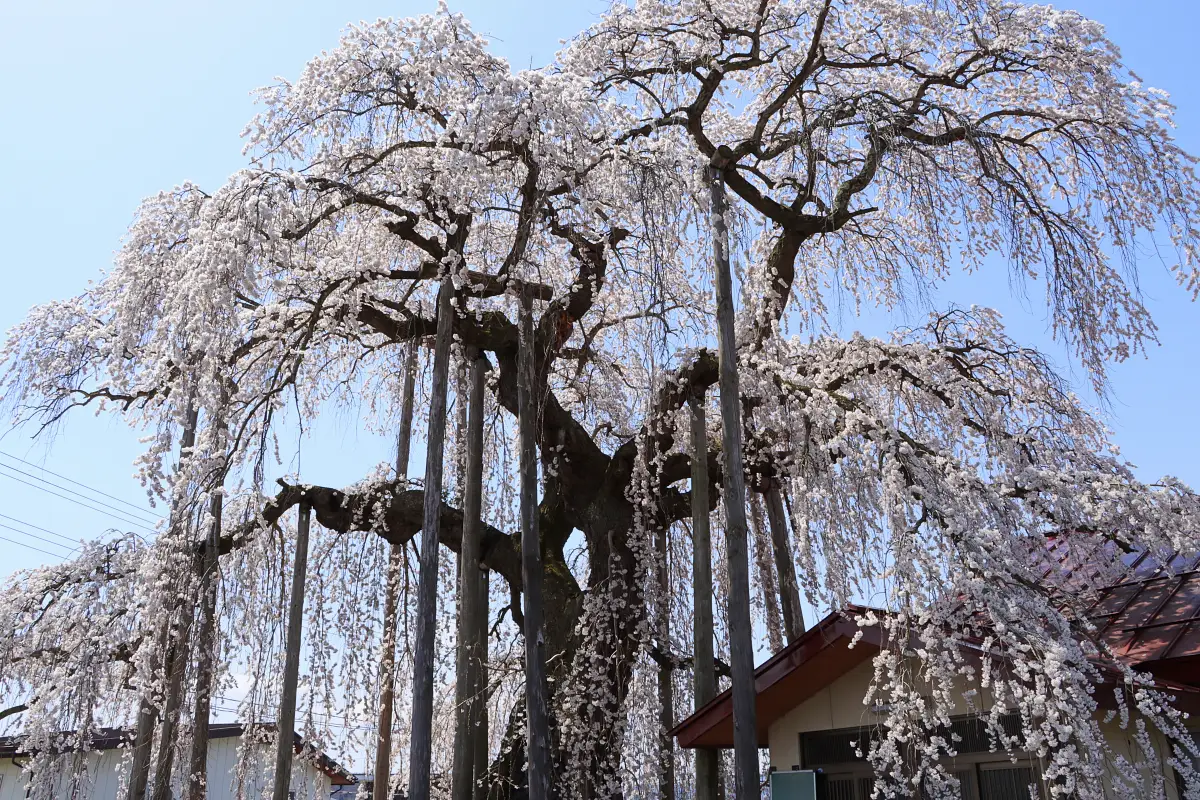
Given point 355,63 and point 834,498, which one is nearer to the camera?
point 355,63

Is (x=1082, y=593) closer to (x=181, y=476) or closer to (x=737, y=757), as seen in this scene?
(x=737, y=757)

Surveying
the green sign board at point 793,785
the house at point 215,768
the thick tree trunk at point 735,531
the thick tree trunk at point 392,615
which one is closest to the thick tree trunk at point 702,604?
the green sign board at point 793,785

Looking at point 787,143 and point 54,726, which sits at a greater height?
point 787,143

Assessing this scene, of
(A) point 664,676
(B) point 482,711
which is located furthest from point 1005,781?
(B) point 482,711

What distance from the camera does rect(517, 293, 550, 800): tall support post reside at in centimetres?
619

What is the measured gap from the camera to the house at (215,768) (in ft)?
25.7

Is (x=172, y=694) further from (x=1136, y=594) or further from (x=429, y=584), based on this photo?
(x=1136, y=594)

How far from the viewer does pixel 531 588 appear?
6.64 metres

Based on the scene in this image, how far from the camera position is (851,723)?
6.32 meters

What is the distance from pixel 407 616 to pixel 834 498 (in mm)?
4412

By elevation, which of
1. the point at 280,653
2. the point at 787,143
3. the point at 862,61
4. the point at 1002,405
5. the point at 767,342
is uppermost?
the point at 862,61

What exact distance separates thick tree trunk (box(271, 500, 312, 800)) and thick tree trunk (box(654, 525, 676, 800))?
321 cm

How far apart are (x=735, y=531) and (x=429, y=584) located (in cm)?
227

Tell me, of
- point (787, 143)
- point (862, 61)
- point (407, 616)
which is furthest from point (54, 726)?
point (862, 61)
